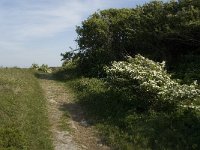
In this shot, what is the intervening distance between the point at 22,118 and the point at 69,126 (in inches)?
82.3

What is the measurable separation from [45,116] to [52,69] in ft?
70.0

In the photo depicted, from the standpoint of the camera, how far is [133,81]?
59.2ft

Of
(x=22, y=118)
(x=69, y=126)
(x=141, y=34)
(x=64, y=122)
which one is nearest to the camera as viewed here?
(x=22, y=118)

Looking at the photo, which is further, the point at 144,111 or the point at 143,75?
the point at 143,75

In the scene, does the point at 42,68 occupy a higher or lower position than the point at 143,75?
higher

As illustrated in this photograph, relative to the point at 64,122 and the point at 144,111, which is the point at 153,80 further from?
the point at 64,122

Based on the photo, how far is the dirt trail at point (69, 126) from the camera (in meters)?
14.9

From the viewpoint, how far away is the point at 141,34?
84.6ft

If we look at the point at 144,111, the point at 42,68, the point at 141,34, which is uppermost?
the point at 141,34

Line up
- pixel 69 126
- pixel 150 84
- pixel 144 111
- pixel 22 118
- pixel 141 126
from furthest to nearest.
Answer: pixel 144 111 < pixel 69 126 < pixel 150 84 < pixel 22 118 < pixel 141 126

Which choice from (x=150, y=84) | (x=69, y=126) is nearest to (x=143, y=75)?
(x=150, y=84)

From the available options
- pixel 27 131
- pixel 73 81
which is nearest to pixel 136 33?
pixel 73 81

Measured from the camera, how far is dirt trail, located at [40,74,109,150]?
1489cm

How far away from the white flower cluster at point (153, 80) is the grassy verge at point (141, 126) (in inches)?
27.1
